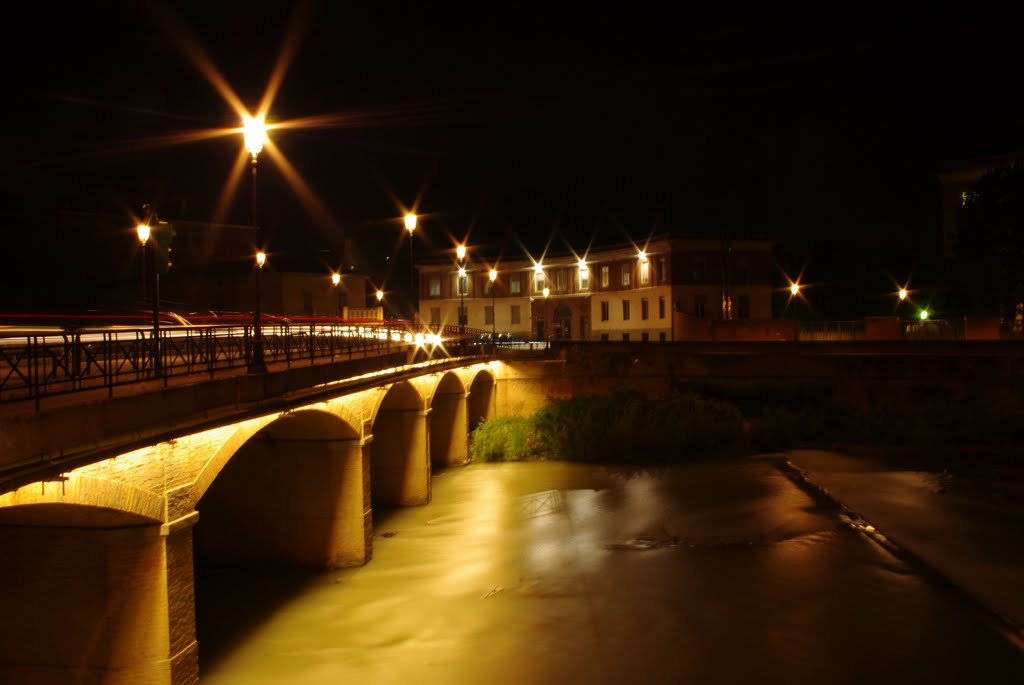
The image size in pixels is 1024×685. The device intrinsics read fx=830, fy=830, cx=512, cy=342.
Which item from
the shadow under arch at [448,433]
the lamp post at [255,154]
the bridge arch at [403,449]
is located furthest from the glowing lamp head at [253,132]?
the shadow under arch at [448,433]

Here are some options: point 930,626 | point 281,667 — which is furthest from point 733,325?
point 281,667

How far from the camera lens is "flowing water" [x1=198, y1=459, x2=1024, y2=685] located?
1316cm

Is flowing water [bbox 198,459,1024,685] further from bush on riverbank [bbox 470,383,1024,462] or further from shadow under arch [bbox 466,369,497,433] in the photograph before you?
shadow under arch [bbox 466,369,497,433]

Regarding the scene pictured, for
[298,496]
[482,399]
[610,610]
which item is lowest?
[610,610]

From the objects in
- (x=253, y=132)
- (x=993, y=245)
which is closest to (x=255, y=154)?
(x=253, y=132)

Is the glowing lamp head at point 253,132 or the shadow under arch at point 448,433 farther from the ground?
the glowing lamp head at point 253,132

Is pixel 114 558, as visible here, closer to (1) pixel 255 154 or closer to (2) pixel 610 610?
(1) pixel 255 154

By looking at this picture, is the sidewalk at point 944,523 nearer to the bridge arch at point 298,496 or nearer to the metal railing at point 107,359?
the bridge arch at point 298,496

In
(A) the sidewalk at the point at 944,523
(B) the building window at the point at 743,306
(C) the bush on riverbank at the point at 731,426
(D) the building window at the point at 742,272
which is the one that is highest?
(D) the building window at the point at 742,272

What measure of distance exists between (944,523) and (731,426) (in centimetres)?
1332

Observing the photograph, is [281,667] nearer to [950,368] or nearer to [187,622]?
[187,622]

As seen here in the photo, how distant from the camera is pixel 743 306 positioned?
2005 inches

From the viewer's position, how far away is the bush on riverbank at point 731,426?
104ft

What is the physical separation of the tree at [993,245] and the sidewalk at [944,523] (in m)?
14.1
